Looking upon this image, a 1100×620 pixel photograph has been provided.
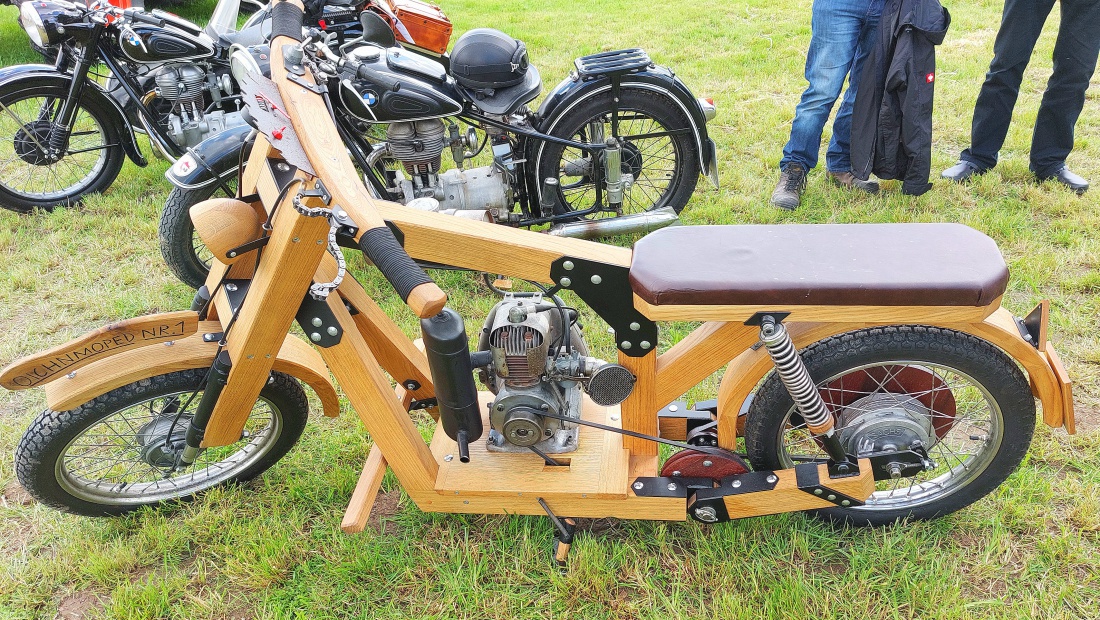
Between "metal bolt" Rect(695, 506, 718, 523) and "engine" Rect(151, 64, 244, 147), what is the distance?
10.5 feet

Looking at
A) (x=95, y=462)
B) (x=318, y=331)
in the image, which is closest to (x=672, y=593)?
(x=318, y=331)

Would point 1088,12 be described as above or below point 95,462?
above

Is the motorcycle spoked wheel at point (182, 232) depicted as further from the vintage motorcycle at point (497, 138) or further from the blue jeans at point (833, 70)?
the blue jeans at point (833, 70)

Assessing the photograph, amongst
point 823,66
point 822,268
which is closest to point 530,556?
point 822,268

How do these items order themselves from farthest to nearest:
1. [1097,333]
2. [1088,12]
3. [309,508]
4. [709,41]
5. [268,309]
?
[709,41], [1088,12], [1097,333], [309,508], [268,309]

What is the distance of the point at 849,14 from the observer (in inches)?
154

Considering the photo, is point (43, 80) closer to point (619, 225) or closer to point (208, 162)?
point (208, 162)

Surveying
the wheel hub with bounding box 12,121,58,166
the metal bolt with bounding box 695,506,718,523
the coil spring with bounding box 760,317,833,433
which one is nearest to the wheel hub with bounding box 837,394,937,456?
the coil spring with bounding box 760,317,833,433

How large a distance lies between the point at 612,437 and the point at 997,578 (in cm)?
117

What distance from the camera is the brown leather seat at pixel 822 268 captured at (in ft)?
5.75

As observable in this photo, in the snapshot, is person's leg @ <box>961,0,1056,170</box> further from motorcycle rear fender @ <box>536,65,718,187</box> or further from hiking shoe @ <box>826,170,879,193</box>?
motorcycle rear fender @ <box>536,65,718,187</box>

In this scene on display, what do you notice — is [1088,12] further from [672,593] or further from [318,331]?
[318,331]

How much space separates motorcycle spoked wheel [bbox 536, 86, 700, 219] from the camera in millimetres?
3785

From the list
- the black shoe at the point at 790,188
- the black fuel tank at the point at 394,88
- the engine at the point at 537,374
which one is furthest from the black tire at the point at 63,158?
the black shoe at the point at 790,188
